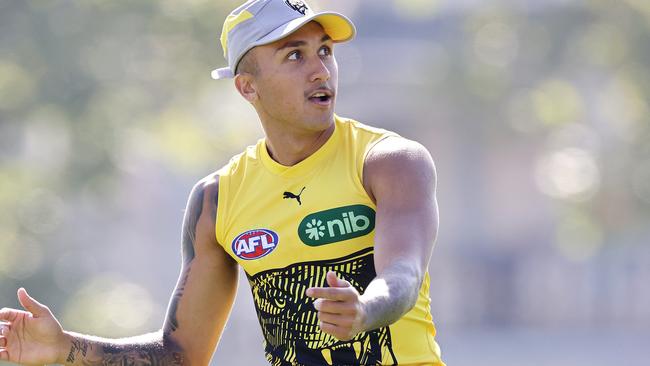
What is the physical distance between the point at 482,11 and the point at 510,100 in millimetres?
1745

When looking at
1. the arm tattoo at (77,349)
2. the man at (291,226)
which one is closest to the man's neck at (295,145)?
the man at (291,226)

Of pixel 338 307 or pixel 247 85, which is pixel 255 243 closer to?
pixel 247 85

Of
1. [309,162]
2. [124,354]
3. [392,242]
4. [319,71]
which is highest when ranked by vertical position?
[319,71]

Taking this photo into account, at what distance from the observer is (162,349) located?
6.43m

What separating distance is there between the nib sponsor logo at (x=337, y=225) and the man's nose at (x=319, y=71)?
58 cm

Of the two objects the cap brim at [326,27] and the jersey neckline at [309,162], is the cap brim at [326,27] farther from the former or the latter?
the jersey neckline at [309,162]

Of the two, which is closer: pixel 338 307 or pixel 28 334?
pixel 338 307

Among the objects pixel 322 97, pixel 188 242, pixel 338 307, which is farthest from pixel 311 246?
pixel 338 307

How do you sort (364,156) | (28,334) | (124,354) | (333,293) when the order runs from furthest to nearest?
1. (124,354)
2. (28,334)
3. (364,156)
4. (333,293)

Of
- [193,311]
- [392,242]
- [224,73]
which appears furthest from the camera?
[224,73]

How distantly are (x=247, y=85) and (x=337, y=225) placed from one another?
88 centimetres

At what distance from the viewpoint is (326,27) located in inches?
245

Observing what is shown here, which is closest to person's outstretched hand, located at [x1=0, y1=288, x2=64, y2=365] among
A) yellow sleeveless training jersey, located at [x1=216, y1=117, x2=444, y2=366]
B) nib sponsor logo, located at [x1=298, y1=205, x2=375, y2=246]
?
yellow sleeveless training jersey, located at [x1=216, y1=117, x2=444, y2=366]

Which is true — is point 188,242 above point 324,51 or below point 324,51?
below
